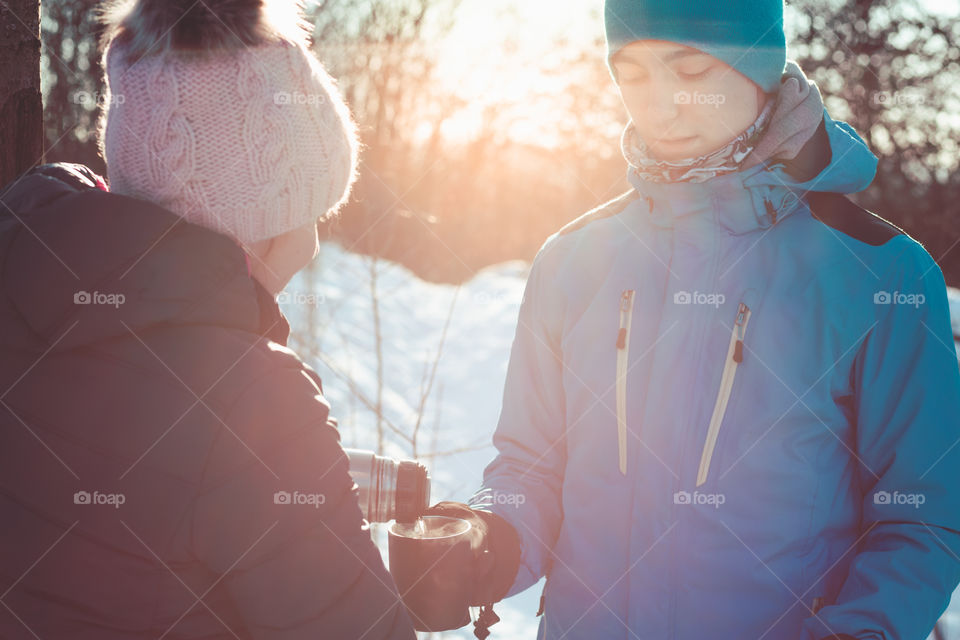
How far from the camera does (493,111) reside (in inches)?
195

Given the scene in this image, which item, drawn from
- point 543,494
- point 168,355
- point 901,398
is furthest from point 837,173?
point 168,355

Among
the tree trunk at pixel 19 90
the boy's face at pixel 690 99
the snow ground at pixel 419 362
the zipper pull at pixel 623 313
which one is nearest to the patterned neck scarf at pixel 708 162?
the boy's face at pixel 690 99

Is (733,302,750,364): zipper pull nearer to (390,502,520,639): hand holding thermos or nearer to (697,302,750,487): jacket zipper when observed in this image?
(697,302,750,487): jacket zipper

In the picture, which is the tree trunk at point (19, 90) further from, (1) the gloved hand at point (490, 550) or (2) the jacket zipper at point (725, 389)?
(2) the jacket zipper at point (725, 389)

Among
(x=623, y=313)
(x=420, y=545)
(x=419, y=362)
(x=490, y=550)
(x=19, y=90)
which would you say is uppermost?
(x=19, y=90)

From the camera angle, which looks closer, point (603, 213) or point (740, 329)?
point (740, 329)

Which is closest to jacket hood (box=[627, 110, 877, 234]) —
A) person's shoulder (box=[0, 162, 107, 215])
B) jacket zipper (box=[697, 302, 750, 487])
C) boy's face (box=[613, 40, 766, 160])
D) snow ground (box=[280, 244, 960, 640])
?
boy's face (box=[613, 40, 766, 160])

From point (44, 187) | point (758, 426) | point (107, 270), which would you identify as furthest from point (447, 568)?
point (44, 187)

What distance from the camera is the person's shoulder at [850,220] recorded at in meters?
1.50

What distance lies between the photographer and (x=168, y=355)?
1.00 meters

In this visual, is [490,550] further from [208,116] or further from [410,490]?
[208,116]

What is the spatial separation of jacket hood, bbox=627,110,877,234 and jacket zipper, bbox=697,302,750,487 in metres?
0.21

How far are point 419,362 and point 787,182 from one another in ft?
14.6

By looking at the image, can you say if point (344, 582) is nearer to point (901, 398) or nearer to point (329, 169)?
point (329, 169)
